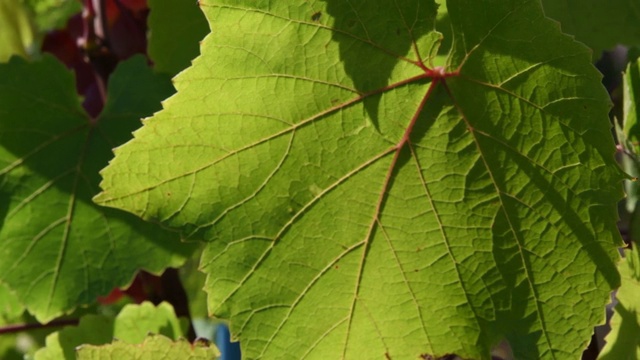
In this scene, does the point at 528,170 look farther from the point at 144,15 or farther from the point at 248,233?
the point at 144,15

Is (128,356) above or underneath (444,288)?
underneath

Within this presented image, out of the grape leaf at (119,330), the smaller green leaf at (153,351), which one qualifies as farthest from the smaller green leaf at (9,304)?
the smaller green leaf at (153,351)

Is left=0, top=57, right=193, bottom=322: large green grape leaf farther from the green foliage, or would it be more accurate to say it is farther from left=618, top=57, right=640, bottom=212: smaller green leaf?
left=618, top=57, right=640, bottom=212: smaller green leaf

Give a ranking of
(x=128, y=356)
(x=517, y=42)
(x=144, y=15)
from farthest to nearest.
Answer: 1. (x=144, y=15)
2. (x=128, y=356)
3. (x=517, y=42)

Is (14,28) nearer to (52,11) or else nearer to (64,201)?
(52,11)

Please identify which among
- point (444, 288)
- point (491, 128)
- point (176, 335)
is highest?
point (491, 128)

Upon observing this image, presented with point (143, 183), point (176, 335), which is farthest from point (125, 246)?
point (143, 183)
